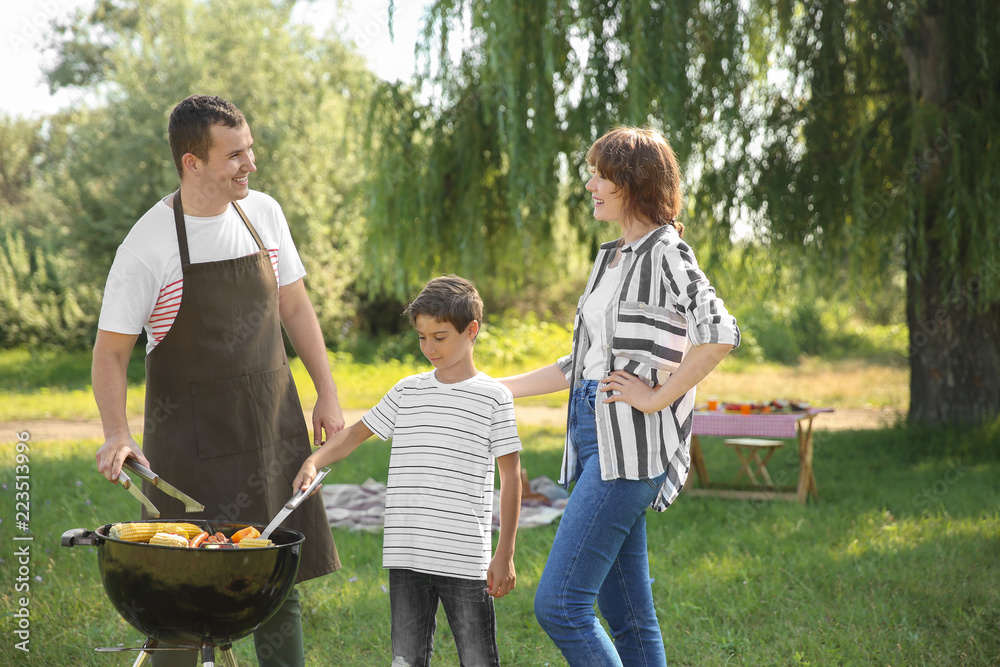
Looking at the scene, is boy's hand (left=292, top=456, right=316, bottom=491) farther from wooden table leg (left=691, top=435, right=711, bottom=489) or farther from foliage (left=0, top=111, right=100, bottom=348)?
foliage (left=0, top=111, right=100, bottom=348)

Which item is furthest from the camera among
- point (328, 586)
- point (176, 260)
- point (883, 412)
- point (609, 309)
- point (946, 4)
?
point (883, 412)

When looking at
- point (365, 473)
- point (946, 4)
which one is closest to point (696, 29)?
point (946, 4)

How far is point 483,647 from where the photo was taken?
2346 millimetres

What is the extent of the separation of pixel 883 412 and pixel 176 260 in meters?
11.1

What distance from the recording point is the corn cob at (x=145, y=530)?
2.12m

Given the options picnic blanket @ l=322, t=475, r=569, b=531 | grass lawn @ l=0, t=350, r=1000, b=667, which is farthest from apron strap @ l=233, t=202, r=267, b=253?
picnic blanket @ l=322, t=475, r=569, b=531

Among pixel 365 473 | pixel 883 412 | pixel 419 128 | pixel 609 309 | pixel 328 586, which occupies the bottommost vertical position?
pixel 883 412

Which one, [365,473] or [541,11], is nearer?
[541,11]

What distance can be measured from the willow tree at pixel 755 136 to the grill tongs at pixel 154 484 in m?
4.59

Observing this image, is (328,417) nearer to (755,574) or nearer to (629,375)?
(629,375)

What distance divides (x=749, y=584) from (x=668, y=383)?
8.64ft

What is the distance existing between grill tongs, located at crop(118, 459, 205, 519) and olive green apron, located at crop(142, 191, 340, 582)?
0.32 feet

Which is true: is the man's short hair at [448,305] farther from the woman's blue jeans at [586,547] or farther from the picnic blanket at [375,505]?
the picnic blanket at [375,505]

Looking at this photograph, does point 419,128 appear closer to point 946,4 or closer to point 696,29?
point 696,29
